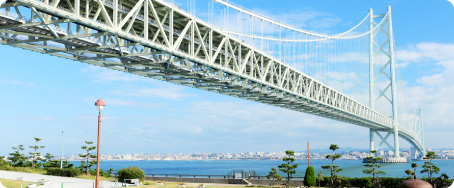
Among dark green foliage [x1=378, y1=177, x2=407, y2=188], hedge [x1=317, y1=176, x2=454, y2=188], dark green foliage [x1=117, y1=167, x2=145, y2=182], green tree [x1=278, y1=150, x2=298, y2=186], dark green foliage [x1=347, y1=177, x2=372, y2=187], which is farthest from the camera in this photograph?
green tree [x1=278, y1=150, x2=298, y2=186]

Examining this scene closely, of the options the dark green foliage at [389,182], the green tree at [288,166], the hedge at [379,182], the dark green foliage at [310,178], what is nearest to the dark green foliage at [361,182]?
the hedge at [379,182]

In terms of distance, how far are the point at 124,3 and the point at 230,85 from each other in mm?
17151

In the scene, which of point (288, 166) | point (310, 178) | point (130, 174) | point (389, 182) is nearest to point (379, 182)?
point (389, 182)

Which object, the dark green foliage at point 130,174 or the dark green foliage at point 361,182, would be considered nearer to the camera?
the dark green foliage at point 130,174

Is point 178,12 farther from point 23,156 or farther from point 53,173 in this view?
point 23,156

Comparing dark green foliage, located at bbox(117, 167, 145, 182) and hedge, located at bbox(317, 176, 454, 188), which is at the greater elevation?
dark green foliage, located at bbox(117, 167, 145, 182)

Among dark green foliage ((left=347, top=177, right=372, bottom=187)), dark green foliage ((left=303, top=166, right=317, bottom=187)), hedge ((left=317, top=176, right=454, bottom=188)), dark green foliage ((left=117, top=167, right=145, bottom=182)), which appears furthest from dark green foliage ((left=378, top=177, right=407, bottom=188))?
dark green foliage ((left=117, top=167, right=145, bottom=182))

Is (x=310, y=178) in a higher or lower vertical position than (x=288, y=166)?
lower

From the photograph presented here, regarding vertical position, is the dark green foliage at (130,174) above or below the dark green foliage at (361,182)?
above

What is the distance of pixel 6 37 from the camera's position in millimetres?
26828

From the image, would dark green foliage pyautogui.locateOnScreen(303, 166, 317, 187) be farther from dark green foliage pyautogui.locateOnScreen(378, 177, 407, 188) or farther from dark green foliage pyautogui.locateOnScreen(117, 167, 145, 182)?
dark green foliage pyautogui.locateOnScreen(117, 167, 145, 182)

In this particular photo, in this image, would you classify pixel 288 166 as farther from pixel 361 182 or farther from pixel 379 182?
pixel 379 182

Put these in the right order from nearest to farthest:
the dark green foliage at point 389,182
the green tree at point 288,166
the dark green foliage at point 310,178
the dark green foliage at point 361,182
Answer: the dark green foliage at point 389,182 < the dark green foliage at point 310,178 < the dark green foliage at point 361,182 < the green tree at point 288,166

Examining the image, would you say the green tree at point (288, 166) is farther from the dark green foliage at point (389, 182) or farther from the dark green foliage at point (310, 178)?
the dark green foliage at point (389, 182)
